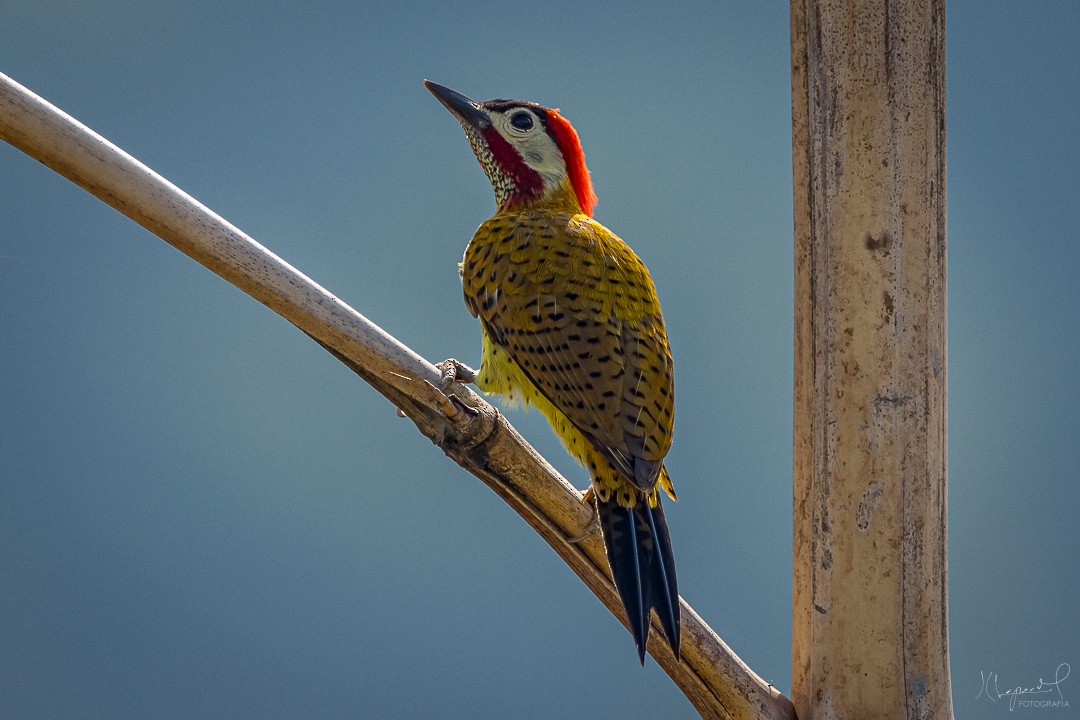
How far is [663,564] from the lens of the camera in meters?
1.68

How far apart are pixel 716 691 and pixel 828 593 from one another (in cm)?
25

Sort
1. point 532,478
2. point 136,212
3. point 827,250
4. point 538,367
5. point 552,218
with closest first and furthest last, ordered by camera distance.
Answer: point 136,212
point 827,250
point 532,478
point 538,367
point 552,218

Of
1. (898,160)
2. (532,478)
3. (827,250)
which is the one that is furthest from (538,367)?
(898,160)

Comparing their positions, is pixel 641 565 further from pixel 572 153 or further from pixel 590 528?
pixel 572 153

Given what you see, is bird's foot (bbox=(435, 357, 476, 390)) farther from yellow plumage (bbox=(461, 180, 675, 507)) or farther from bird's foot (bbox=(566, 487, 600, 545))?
bird's foot (bbox=(566, 487, 600, 545))

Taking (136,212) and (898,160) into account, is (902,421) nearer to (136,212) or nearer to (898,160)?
(898,160)

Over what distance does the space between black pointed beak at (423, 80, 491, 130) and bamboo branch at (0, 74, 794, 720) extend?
0.86m

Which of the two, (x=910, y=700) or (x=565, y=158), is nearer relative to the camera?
(x=910, y=700)

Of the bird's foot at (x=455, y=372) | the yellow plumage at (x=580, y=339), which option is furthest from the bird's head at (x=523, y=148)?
the bird's foot at (x=455, y=372)

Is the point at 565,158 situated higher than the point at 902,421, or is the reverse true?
the point at 565,158

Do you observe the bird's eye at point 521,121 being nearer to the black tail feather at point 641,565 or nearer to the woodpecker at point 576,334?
the woodpecker at point 576,334

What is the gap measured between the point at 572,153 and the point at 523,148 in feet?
0.40

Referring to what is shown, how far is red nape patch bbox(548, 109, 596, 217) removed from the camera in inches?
94.9

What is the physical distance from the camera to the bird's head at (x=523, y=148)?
7.81ft
